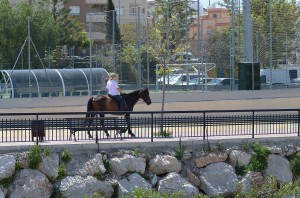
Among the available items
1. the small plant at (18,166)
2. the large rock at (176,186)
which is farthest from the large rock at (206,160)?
the small plant at (18,166)

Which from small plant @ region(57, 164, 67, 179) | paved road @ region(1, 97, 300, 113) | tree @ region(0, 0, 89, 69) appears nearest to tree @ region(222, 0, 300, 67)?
paved road @ region(1, 97, 300, 113)

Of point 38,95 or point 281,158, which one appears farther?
point 38,95

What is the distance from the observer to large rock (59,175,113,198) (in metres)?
19.9

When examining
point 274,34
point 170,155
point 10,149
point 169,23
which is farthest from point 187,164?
point 274,34

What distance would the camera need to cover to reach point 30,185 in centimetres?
1958

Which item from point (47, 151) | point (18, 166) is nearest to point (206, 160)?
point (47, 151)

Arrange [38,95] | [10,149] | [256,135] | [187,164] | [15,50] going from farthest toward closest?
1. [15,50]
2. [38,95]
3. [256,135]
4. [187,164]
5. [10,149]

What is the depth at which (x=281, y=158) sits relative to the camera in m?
22.7

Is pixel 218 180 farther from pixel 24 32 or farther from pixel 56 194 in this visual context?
pixel 24 32

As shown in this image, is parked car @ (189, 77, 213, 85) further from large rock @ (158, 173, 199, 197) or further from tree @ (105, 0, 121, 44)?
large rock @ (158, 173, 199, 197)

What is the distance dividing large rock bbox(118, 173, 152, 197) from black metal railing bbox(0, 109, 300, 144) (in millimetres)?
1446

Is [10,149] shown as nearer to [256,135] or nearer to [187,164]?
[187,164]

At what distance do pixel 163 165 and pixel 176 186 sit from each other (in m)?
0.64

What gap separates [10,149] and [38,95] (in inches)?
531
